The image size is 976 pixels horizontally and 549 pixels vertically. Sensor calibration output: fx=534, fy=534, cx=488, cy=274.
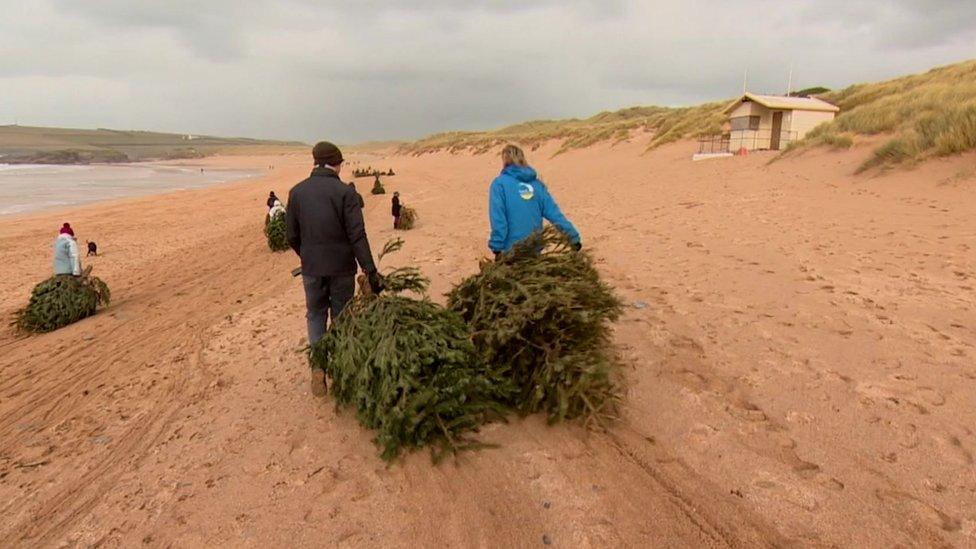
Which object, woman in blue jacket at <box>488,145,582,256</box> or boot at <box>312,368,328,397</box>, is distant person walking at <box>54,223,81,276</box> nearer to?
boot at <box>312,368,328,397</box>

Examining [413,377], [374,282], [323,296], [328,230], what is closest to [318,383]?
[323,296]

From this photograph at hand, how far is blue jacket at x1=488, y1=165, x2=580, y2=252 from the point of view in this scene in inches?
160

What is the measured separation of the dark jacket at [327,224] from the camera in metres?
3.79

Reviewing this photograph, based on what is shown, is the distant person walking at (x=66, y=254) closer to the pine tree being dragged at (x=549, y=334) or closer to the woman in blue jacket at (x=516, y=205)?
the woman in blue jacket at (x=516, y=205)

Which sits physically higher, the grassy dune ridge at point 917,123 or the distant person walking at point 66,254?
the grassy dune ridge at point 917,123

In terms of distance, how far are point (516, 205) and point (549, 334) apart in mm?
1094

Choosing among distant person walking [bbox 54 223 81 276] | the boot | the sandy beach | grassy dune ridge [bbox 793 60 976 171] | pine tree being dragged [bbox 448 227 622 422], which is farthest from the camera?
grassy dune ridge [bbox 793 60 976 171]

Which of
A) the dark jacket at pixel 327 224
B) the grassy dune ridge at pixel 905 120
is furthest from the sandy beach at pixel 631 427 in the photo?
the grassy dune ridge at pixel 905 120

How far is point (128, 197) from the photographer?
27531mm

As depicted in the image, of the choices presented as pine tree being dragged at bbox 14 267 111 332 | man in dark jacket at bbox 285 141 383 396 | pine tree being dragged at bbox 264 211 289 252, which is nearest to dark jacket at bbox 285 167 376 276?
man in dark jacket at bbox 285 141 383 396

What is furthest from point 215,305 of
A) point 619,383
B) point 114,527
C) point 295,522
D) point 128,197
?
point 128,197

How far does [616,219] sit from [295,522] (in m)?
9.45

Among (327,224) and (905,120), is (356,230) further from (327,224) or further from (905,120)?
(905,120)

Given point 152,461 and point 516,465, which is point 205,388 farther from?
point 516,465
